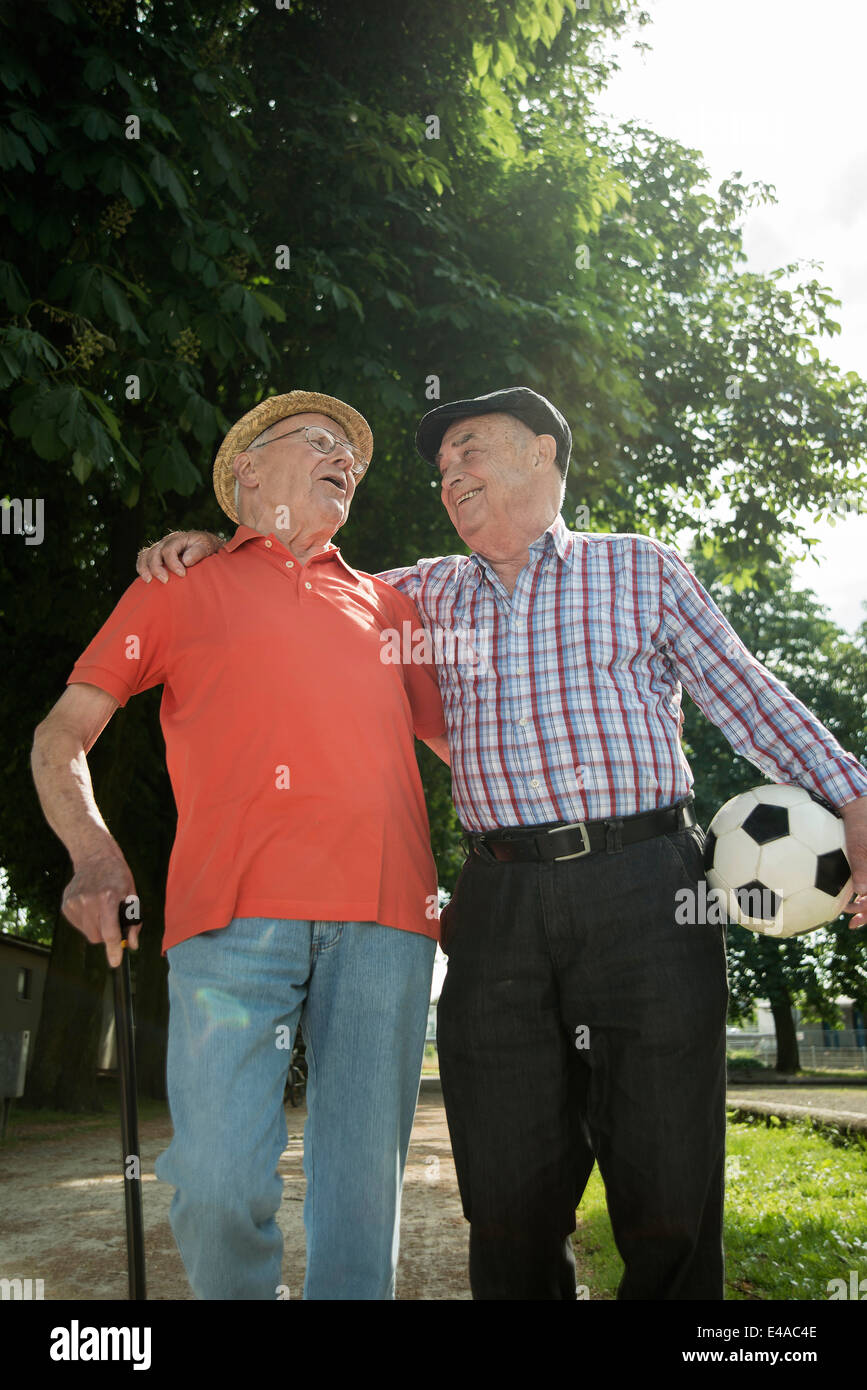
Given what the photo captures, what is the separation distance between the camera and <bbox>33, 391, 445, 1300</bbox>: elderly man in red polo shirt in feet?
9.13

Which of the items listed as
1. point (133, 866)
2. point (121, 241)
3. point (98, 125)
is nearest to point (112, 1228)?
point (121, 241)

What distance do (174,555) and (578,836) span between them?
1.35 meters

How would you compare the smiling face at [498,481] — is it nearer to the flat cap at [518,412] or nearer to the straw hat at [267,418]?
the flat cap at [518,412]

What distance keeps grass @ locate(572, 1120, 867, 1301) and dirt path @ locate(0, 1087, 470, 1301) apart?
0.68 metres

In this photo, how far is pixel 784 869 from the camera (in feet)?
10.5

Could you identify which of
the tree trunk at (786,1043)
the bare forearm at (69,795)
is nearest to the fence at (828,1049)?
the tree trunk at (786,1043)

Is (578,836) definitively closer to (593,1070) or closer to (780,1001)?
(593,1070)

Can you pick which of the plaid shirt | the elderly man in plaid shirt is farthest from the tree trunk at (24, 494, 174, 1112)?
the elderly man in plaid shirt

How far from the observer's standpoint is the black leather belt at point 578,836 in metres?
3.21

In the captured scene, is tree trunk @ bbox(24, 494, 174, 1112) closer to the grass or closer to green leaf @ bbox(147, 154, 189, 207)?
green leaf @ bbox(147, 154, 189, 207)

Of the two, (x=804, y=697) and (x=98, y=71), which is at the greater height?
(x=804, y=697)

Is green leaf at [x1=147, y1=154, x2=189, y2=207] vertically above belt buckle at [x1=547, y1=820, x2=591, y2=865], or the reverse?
green leaf at [x1=147, y1=154, x2=189, y2=207]

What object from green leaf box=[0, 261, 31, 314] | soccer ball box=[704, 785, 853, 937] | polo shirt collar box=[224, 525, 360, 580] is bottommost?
soccer ball box=[704, 785, 853, 937]
